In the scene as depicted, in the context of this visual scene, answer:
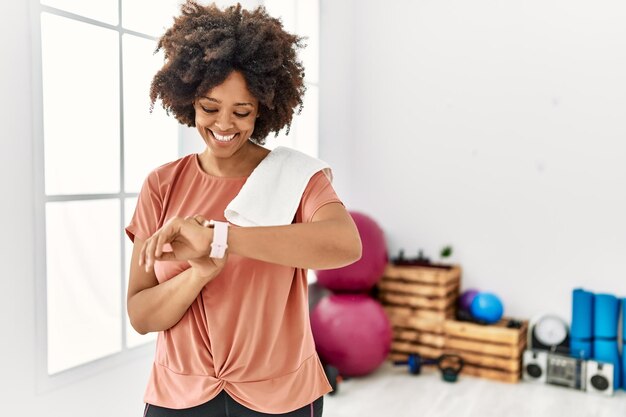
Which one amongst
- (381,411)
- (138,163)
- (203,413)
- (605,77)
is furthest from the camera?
(605,77)

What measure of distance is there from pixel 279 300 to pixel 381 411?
181cm

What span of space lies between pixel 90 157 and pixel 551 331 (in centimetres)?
246

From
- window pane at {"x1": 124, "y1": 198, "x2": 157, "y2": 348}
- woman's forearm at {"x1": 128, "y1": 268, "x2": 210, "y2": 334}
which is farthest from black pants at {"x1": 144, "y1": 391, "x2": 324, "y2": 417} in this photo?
window pane at {"x1": 124, "y1": 198, "x2": 157, "y2": 348}

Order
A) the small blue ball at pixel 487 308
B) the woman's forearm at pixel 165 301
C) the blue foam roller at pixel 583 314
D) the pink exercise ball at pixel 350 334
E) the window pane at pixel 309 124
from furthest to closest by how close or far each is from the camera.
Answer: the window pane at pixel 309 124 < the small blue ball at pixel 487 308 < the blue foam roller at pixel 583 314 < the pink exercise ball at pixel 350 334 < the woman's forearm at pixel 165 301

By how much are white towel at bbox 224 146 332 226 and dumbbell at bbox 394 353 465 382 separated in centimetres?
229

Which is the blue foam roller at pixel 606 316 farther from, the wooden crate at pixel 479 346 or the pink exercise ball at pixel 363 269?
the pink exercise ball at pixel 363 269

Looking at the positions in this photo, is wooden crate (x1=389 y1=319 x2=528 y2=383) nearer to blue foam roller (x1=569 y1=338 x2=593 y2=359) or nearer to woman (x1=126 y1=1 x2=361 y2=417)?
blue foam roller (x1=569 y1=338 x2=593 y2=359)

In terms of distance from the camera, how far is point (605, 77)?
10.1ft

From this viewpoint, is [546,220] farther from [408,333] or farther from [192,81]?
[192,81]

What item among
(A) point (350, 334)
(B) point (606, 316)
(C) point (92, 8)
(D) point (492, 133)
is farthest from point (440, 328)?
(C) point (92, 8)

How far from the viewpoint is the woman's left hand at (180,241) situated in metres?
0.91

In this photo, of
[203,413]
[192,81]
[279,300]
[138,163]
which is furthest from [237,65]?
[138,163]

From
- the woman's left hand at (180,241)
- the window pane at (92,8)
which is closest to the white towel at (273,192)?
the woman's left hand at (180,241)

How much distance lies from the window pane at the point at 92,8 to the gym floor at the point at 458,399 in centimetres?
183
